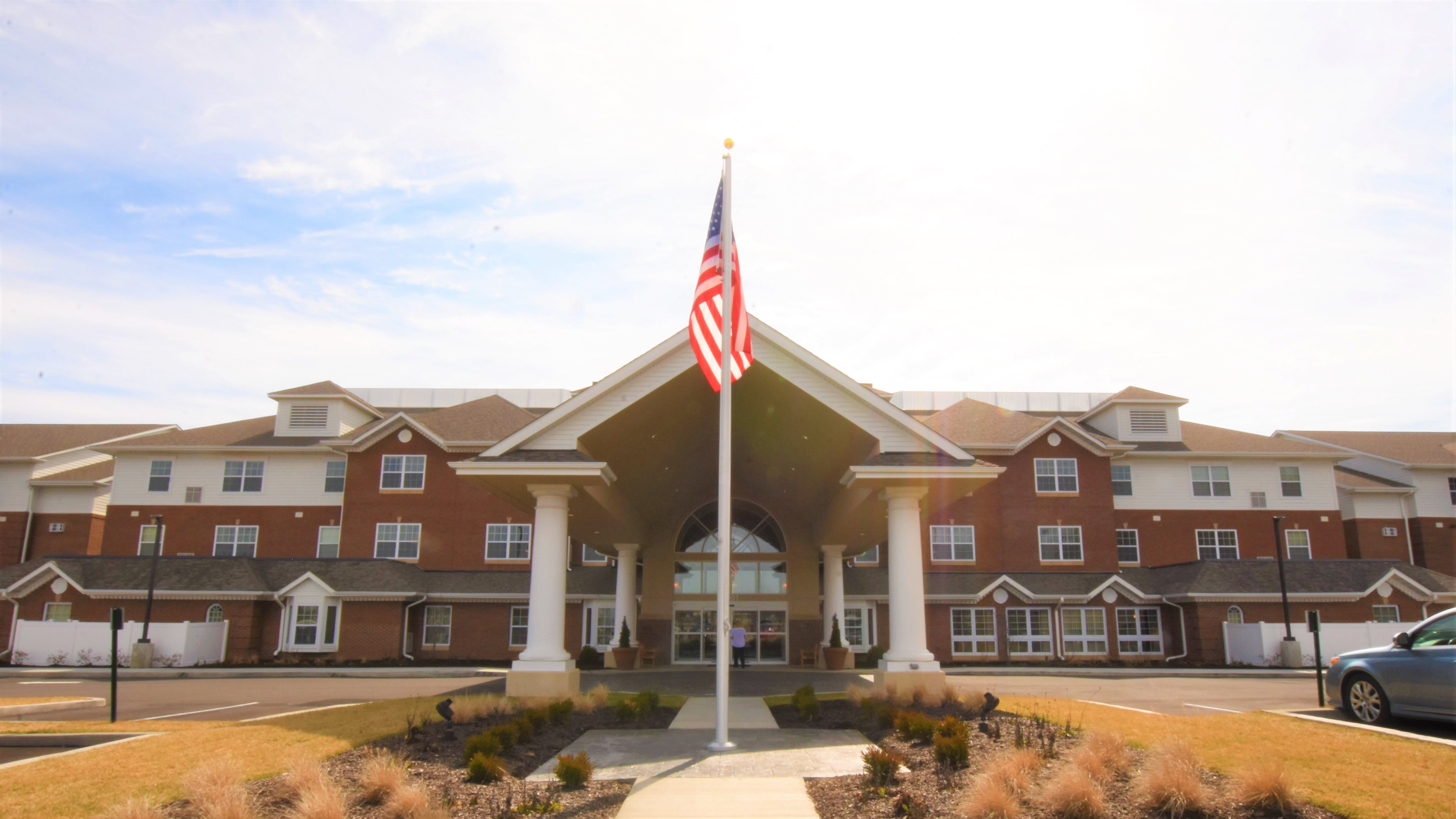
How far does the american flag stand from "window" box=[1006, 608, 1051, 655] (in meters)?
25.3

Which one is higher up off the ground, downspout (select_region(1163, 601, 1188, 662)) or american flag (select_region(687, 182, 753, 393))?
american flag (select_region(687, 182, 753, 393))

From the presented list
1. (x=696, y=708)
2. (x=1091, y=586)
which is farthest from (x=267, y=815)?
(x=1091, y=586)

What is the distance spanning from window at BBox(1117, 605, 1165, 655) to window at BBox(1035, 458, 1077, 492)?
547 centimetres

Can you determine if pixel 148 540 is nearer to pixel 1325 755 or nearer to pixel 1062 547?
pixel 1062 547

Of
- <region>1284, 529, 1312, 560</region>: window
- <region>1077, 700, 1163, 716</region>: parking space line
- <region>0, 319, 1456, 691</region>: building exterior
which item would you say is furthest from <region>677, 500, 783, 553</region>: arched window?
<region>1284, 529, 1312, 560</region>: window

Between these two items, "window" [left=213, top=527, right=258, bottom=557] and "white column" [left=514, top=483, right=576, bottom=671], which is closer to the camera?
"white column" [left=514, top=483, right=576, bottom=671]

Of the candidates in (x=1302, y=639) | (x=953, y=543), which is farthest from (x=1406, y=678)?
(x=953, y=543)

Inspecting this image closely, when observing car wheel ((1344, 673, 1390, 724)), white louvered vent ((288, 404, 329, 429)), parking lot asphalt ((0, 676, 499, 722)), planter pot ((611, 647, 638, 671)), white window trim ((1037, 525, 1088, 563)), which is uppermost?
white louvered vent ((288, 404, 329, 429))

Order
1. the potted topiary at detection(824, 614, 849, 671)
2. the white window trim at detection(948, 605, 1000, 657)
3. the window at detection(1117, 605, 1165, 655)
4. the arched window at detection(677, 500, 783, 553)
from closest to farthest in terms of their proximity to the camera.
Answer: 1. the potted topiary at detection(824, 614, 849, 671)
2. the arched window at detection(677, 500, 783, 553)
3. the white window trim at detection(948, 605, 1000, 657)
4. the window at detection(1117, 605, 1165, 655)

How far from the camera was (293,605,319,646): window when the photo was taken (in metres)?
31.8

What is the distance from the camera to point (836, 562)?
2838cm

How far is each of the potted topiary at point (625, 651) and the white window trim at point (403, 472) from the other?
1332 cm

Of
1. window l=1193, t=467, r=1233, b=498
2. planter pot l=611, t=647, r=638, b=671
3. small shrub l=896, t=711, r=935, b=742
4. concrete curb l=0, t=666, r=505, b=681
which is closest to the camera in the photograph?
small shrub l=896, t=711, r=935, b=742

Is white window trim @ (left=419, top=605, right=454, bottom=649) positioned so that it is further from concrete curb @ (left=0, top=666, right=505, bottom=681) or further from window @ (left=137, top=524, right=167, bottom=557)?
window @ (left=137, top=524, right=167, bottom=557)
